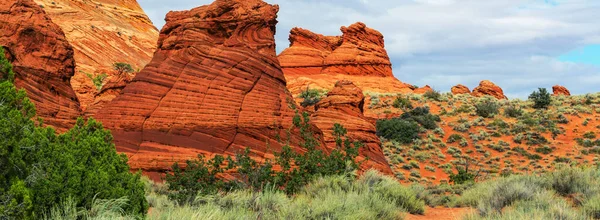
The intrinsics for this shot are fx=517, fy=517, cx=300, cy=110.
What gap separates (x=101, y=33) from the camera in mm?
62562

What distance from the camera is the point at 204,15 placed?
17.8m

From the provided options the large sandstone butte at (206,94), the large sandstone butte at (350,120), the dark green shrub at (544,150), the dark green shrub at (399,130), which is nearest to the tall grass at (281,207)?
the large sandstone butte at (206,94)

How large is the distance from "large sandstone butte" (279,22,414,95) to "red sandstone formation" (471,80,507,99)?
8.49 m

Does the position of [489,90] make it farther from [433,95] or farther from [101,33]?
[101,33]

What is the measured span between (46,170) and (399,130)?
37.0 metres

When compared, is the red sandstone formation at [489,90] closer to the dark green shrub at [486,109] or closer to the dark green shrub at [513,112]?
the dark green shrub at [486,109]

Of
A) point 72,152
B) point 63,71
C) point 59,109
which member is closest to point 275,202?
point 72,152

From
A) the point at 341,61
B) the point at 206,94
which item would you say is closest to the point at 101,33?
the point at 341,61

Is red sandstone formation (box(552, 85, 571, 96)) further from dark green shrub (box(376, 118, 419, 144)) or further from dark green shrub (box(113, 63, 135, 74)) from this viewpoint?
dark green shrub (box(113, 63, 135, 74))

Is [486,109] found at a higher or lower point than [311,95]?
lower

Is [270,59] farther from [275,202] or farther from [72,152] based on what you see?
[72,152]

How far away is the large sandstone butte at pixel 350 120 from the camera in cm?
2306

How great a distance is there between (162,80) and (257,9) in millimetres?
4370

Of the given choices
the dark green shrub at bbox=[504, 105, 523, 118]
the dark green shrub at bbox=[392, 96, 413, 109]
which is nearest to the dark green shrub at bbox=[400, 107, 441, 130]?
the dark green shrub at bbox=[392, 96, 413, 109]
